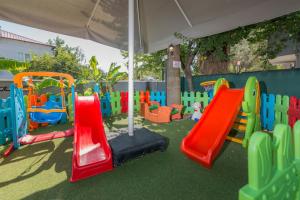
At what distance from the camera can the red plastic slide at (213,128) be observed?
2797mm

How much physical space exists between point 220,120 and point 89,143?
2.61 meters

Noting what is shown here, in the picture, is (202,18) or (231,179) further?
(202,18)

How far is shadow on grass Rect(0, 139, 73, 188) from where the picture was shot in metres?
2.63

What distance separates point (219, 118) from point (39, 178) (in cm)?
335

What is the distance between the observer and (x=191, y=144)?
10.5 ft

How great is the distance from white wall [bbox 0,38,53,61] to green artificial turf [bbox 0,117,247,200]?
22.5 meters

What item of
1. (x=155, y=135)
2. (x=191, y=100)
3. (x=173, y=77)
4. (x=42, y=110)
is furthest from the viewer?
(x=173, y=77)

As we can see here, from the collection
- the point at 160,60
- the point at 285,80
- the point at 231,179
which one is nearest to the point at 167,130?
the point at 231,179

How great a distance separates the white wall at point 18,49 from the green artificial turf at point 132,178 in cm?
2246

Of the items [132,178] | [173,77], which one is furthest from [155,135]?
[173,77]

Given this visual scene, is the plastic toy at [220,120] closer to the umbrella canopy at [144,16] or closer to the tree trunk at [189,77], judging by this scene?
the umbrella canopy at [144,16]

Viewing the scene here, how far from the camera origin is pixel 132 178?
247 centimetres

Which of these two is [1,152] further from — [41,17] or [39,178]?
[41,17]

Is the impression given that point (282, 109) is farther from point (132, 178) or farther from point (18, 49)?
point (18, 49)
